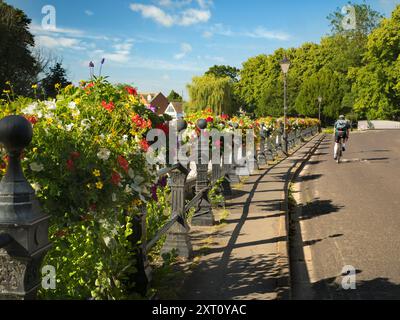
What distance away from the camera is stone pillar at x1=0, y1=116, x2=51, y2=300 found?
1991mm

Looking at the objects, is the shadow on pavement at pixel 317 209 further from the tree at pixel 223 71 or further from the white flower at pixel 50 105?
the tree at pixel 223 71

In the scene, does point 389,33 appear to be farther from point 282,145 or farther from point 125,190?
point 125,190

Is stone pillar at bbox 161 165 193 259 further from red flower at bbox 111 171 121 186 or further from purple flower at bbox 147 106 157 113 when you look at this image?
red flower at bbox 111 171 121 186

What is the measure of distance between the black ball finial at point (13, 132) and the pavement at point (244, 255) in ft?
8.02

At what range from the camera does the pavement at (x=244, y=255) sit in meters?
4.20

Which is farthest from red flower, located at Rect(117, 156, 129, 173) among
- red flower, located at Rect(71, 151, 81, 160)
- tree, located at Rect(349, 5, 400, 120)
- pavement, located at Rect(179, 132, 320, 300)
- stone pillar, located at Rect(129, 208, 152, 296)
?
tree, located at Rect(349, 5, 400, 120)

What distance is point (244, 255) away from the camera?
5352 mm

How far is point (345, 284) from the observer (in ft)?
15.6

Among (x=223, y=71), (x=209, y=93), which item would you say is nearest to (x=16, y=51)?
(x=209, y=93)

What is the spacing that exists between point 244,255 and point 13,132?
3.83 meters

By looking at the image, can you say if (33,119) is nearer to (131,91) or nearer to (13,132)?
(13,132)

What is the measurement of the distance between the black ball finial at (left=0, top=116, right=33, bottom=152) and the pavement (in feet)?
8.02

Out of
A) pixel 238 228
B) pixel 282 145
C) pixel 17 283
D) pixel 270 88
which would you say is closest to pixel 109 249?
pixel 17 283

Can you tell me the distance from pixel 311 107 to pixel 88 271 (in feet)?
246
